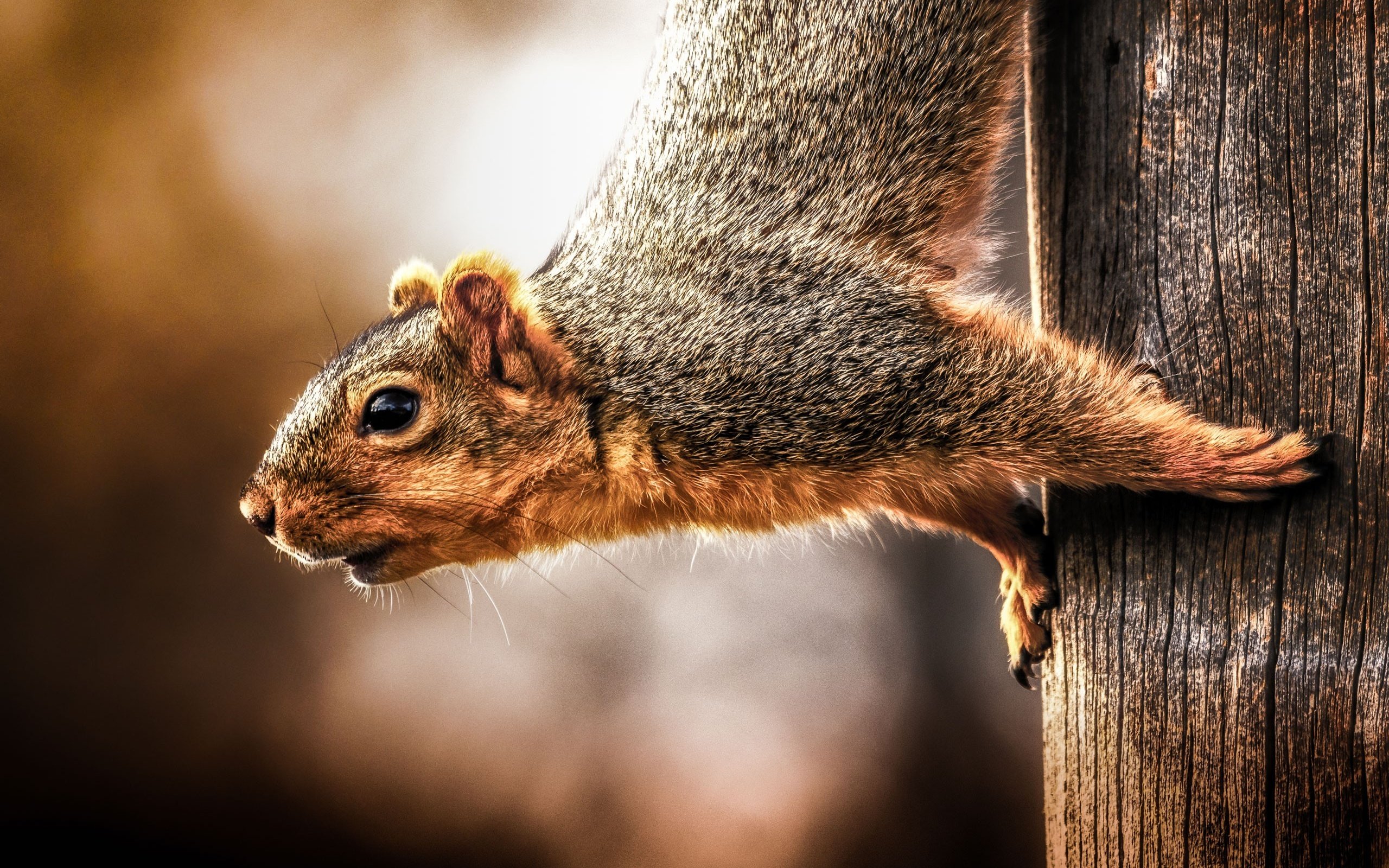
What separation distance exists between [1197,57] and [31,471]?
3414 mm

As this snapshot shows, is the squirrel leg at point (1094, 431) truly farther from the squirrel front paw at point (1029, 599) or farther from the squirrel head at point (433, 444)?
the squirrel head at point (433, 444)

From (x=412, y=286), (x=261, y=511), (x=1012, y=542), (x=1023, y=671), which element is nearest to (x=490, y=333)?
(x=412, y=286)

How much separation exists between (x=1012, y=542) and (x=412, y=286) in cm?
119

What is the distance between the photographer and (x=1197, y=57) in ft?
4.41

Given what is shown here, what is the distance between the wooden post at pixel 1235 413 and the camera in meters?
1.22

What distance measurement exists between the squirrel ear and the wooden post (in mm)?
874

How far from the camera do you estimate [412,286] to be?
1.89 metres

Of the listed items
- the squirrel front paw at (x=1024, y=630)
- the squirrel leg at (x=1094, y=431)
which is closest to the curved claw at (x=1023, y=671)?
the squirrel front paw at (x=1024, y=630)

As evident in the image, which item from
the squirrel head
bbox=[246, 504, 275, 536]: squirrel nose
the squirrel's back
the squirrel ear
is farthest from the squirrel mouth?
the squirrel's back

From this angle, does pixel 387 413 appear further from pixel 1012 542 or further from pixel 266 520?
pixel 1012 542

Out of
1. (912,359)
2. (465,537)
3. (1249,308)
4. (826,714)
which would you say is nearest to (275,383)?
(465,537)

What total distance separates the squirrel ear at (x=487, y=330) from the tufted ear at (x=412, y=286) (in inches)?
9.8

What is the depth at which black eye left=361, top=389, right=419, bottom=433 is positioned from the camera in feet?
5.23

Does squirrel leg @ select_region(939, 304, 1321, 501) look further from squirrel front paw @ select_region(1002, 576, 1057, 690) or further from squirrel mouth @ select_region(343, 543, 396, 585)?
squirrel mouth @ select_region(343, 543, 396, 585)
